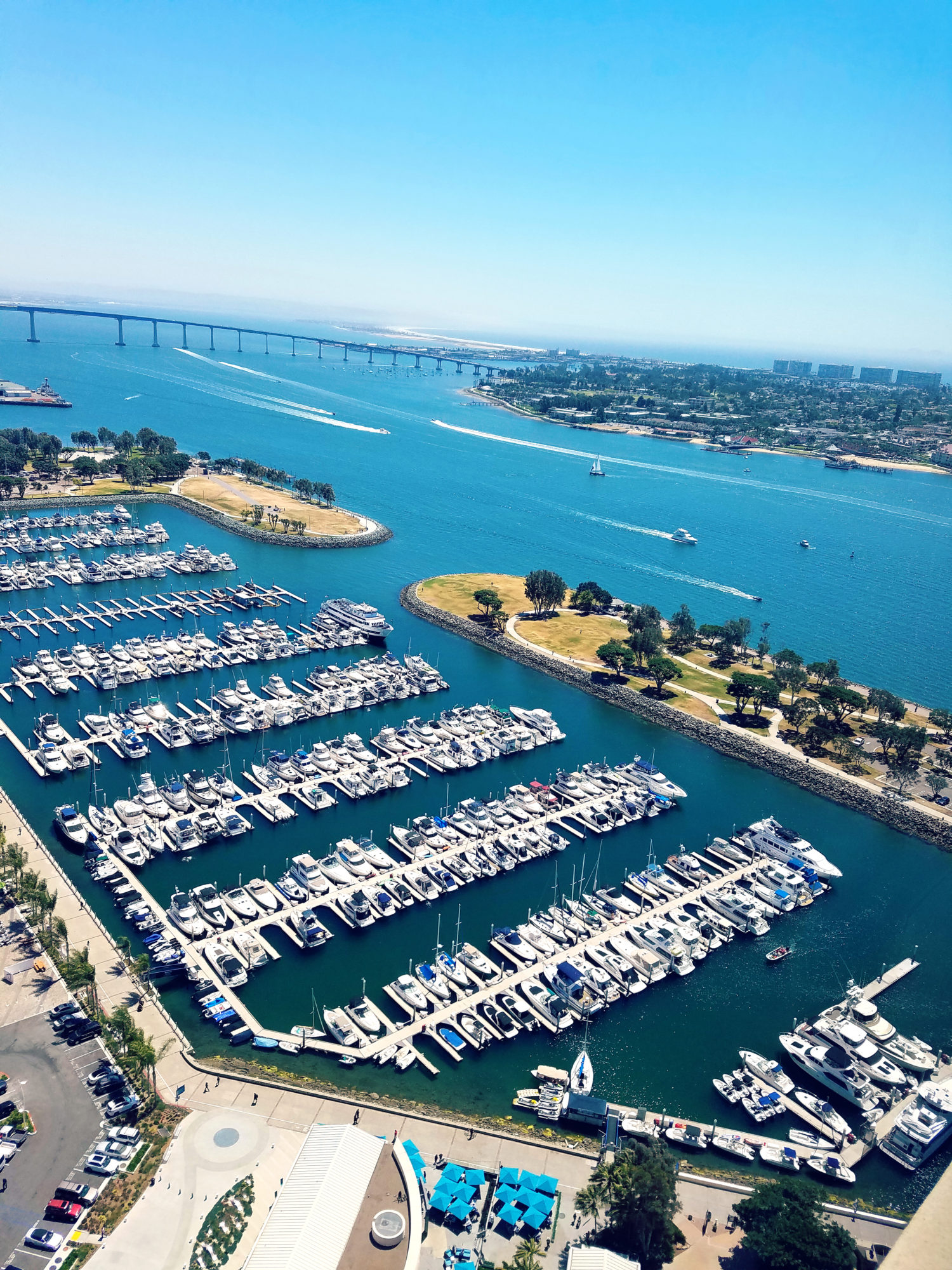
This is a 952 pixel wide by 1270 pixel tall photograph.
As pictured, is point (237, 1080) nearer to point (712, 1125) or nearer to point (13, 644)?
point (712, 1125)

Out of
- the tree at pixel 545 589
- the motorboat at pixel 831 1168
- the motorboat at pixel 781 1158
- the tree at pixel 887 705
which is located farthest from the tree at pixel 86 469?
the motorboat at pixel 831 1168

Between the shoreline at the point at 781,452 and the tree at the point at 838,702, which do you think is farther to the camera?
the shoreline at the point at 781,452

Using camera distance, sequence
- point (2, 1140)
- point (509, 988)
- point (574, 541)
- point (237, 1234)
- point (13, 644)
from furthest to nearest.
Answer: point (574, 541) → point (13, 644) → point (509, 988) → point (2, 1140) → point (237, 1234)

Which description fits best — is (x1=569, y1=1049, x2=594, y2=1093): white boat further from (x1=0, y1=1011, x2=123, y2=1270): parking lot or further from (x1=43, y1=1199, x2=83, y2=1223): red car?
(x1=43, y1=1199, x2=83, y2=1223): red car

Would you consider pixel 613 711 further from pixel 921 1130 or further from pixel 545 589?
pixel 921 1130

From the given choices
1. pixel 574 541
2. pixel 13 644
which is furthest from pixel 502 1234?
pixel 574 541

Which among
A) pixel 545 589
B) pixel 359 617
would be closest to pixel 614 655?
pixel 545 589

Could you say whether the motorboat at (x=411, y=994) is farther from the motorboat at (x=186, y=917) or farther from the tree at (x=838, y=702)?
the tree at (x=838, y=702)
